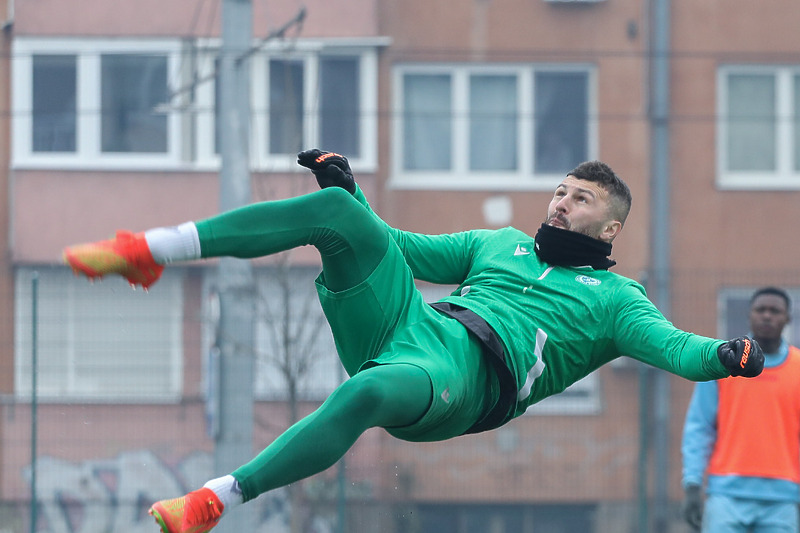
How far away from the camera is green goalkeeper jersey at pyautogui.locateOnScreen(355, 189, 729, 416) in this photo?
12.2 feet

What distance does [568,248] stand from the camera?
3879 mm

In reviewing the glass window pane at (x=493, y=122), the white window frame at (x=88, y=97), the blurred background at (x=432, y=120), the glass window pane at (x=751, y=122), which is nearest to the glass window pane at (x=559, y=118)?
the blurred background at (x=432, y=120)

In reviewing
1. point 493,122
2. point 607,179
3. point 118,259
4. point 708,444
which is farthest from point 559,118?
point 118,259

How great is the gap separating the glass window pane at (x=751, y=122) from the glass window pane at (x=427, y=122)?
314cm

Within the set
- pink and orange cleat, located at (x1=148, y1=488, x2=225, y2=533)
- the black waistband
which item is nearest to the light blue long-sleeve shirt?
the black waistband

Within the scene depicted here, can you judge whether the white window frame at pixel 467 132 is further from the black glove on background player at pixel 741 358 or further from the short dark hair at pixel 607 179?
the black glove on background player at pixel 741 358

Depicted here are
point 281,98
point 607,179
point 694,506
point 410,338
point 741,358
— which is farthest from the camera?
point 281,98

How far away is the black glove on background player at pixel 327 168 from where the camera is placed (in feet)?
12.1

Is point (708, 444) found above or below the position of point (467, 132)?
below

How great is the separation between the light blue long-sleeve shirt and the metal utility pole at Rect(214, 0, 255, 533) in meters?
3.37

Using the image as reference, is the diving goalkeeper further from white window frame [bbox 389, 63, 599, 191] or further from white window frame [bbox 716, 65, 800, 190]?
white window frame [bbox 716, 65, 800, 190]

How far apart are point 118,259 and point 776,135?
11.5 meters

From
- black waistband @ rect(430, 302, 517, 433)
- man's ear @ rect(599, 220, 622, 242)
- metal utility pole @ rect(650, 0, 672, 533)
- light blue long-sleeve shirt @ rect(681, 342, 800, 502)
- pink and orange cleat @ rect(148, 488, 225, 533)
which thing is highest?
metal utility pole @ rect(650, 0, 672, 533)

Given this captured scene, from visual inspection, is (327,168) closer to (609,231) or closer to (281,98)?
(609,231)
